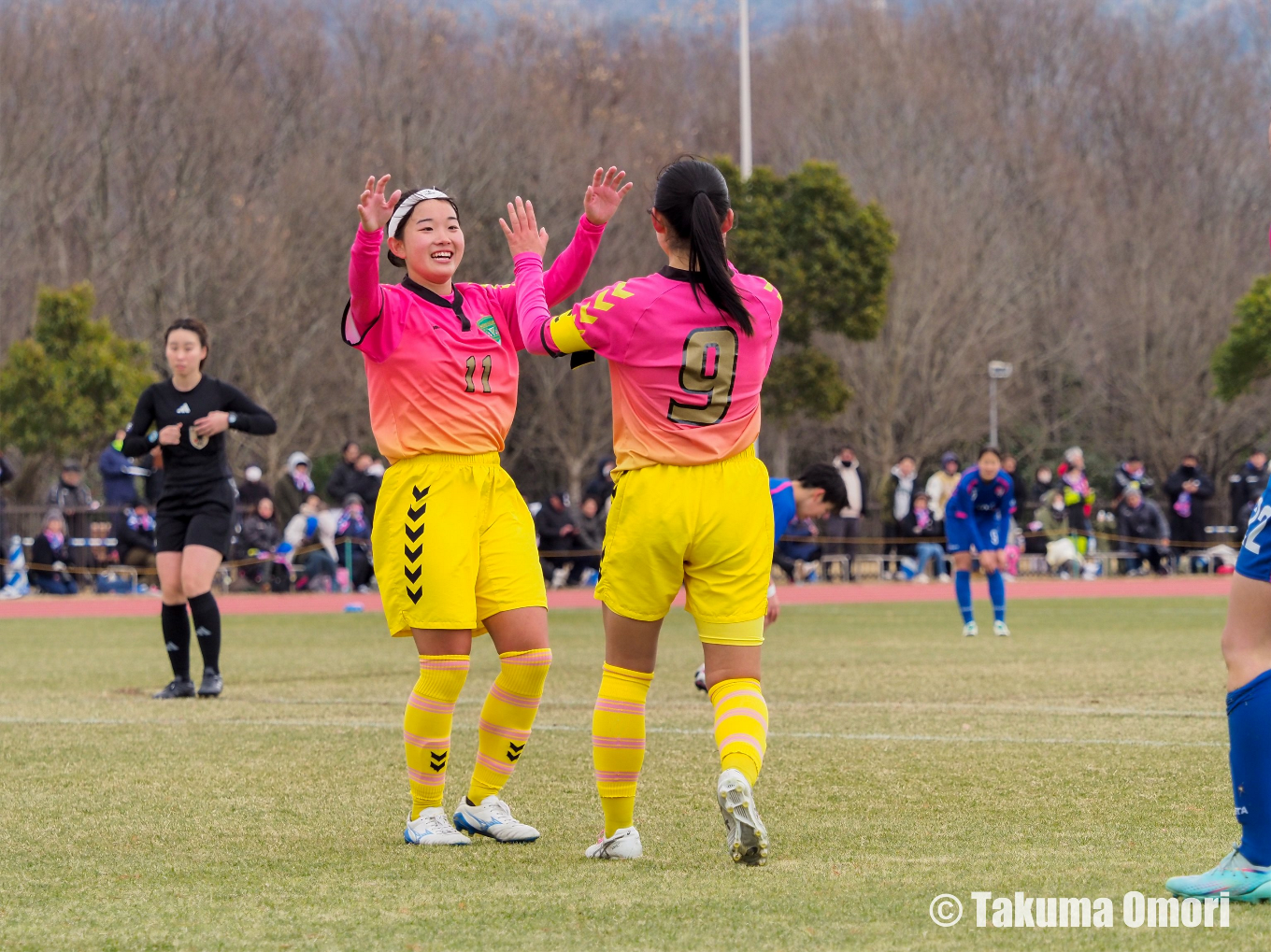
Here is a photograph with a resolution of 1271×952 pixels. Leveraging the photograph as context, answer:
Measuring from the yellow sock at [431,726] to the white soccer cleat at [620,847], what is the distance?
0.69 meters

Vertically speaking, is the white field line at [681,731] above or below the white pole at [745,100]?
below

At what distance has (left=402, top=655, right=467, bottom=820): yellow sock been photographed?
5.41 metres

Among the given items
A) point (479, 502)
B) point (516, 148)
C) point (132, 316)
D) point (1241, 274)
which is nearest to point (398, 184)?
point (516, 148)

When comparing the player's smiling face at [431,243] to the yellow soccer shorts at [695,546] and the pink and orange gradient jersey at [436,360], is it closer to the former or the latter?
the pink and orange gradient jersey at [436,360]

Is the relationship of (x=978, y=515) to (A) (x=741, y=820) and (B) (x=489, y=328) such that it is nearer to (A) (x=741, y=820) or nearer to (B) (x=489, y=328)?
(B) (x=489, y=328)

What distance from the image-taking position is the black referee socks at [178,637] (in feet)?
32.7

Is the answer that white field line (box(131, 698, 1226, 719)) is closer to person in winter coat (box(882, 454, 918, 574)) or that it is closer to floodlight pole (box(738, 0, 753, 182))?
person in winter coat (box(882, 454, 918, 574))

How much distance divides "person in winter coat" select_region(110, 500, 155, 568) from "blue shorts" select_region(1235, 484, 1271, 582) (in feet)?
67.7

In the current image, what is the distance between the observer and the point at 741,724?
4.93 meters

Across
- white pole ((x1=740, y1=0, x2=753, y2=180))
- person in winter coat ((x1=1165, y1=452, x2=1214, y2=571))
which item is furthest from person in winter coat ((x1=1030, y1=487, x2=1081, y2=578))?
white pole ((x1=740, y1=0, x2=753, y2=180))

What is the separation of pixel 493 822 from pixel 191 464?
16.4ft

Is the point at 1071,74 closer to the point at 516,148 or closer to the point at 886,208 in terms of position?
the point at 886,208

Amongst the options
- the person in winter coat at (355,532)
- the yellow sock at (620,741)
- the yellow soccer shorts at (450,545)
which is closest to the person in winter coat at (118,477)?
the person in winter coat at (355,532)

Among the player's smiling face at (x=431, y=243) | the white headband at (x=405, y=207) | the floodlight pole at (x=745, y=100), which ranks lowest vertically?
the player's smiling face at (x=431, y=243)
